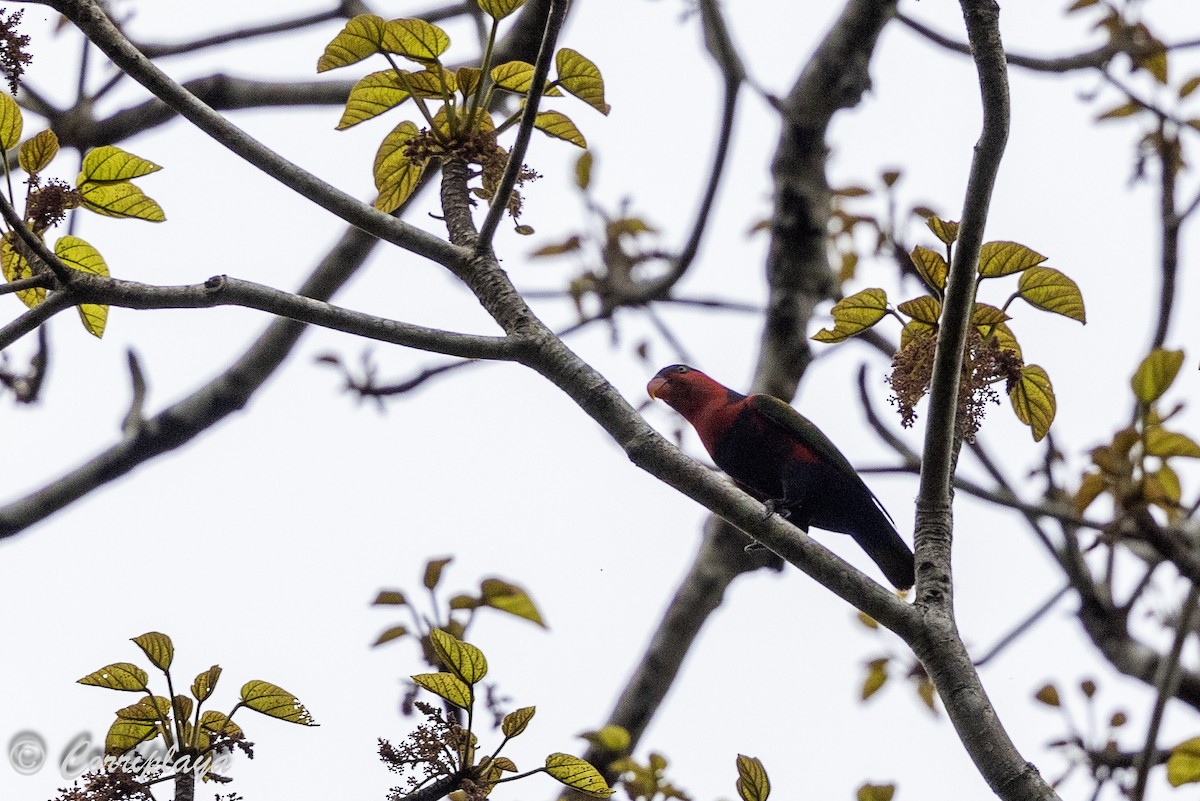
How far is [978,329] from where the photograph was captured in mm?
2699

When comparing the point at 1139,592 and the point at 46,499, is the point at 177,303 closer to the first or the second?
the point at 46,499

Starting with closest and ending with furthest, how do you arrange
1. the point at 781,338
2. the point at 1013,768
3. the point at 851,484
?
the point at 1013,768 → the point at 851,484 → the point at 781,338

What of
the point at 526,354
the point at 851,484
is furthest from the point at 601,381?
the point at 851,484

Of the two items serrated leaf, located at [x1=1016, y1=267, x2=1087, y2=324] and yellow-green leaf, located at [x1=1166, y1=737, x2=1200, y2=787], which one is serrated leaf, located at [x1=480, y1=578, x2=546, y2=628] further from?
yellow-green leaf, located at [x1=1166, y1=737, x2=1200, y2=787]

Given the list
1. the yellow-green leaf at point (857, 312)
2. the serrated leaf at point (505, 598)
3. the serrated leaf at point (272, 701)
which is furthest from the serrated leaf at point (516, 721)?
the serrated leaf at point (505, 598)

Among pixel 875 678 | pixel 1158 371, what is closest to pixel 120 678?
pixel 1158 371

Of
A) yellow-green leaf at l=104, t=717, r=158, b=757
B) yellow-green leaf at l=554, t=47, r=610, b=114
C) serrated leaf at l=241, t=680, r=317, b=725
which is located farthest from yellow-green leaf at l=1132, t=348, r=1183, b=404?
yellow-green leaf at l=104, t=717, r=158, b=757

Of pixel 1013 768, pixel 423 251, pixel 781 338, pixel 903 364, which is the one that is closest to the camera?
pixel 1013 768

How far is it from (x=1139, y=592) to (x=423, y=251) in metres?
2.72

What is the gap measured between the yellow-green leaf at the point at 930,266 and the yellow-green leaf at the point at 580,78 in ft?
2.78

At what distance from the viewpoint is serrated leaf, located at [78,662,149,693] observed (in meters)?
2.31

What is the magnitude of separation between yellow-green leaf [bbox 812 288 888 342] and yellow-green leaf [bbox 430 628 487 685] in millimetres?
1086

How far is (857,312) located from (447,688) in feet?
4.12

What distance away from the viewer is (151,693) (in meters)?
2.38
